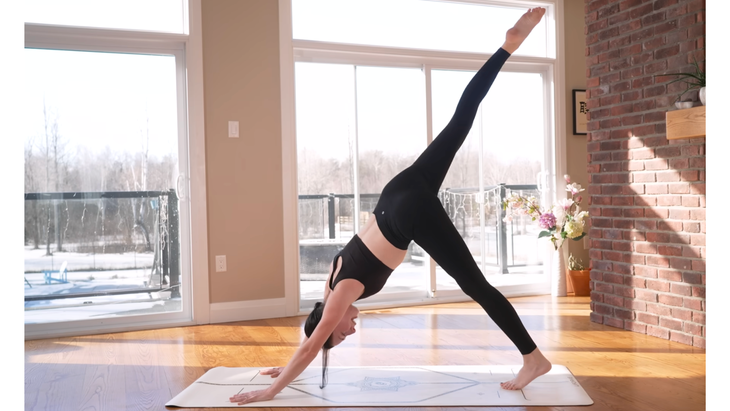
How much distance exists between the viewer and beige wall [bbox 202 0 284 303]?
4.22 m

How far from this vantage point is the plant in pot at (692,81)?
303 centimetres

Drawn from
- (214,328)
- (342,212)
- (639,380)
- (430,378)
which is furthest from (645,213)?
(214,328)

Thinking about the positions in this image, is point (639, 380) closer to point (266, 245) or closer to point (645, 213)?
point (645, 213)

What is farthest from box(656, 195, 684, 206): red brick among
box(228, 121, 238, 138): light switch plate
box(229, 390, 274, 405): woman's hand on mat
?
box(228, 121, 238, 138): light switch plate

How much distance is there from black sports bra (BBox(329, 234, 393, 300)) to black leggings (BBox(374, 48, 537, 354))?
0.38 ft

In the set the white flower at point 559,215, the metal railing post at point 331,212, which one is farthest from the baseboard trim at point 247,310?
the white flower at point 559,215

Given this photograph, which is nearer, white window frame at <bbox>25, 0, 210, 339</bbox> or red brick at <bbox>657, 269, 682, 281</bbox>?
red brick at <bbox>657, 269, 682, 281</bbox>

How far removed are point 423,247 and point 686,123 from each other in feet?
5.45

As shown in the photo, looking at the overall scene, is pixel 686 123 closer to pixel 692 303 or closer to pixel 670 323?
pixel 692 303

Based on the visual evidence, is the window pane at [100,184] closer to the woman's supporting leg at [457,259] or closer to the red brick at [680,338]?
the woman's supporting leg at [457,259]

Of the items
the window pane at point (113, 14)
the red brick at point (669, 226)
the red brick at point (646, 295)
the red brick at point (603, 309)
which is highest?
the window pane at point (113, 14)

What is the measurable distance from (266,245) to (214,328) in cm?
71

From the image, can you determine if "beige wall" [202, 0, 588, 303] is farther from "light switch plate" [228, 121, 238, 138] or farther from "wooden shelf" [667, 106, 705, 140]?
"wooden shelf" [667, 106, 705, 140]

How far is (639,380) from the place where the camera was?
271 centimetres
